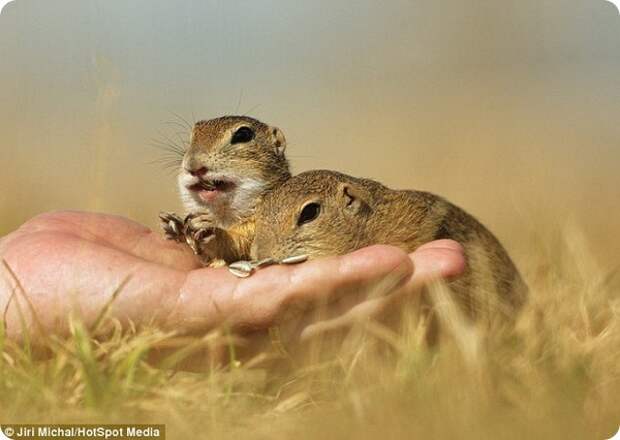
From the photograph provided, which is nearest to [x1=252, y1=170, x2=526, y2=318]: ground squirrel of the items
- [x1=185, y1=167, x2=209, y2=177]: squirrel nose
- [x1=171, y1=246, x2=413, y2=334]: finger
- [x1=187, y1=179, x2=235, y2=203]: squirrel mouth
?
[x1=187, y1=179, x2=235, y2=203]: squirrel mouth

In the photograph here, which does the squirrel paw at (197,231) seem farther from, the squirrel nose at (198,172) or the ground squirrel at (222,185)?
the squirrel nose at (198,172)

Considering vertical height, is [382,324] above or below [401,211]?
below

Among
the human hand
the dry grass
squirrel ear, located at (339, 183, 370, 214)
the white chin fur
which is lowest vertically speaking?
the dry grass

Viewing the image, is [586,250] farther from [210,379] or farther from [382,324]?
[210,379]

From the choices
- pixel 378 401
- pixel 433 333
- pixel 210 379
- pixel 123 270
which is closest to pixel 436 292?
pixel 433 333

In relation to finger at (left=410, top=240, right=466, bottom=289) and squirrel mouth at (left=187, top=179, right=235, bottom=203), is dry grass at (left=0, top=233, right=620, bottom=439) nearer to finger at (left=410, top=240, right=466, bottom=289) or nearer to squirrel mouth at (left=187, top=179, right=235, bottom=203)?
finger at (left=410, top=240, right=466, bottom=289)

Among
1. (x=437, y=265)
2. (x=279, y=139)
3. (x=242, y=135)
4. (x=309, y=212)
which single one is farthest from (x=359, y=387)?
(x=279, y=139)
